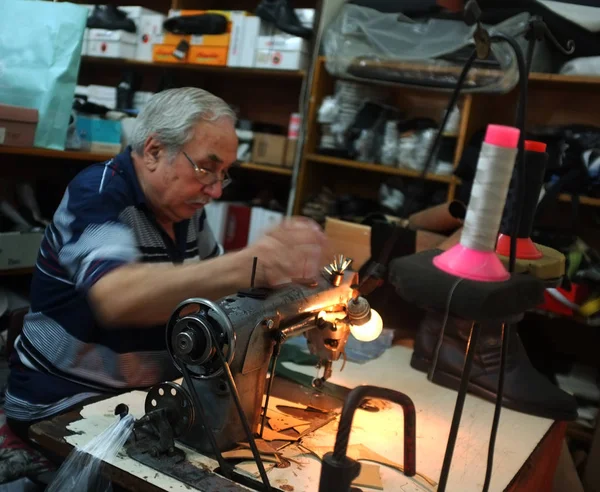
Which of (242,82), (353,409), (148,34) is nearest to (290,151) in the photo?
(242,82)

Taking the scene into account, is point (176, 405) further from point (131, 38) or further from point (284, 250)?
point (131, 38)

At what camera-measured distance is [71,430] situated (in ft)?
3.31

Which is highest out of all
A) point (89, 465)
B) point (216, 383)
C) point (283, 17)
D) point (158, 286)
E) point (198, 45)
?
point (283, 17)

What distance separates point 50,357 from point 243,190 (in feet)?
7.27

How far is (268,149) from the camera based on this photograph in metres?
3.11

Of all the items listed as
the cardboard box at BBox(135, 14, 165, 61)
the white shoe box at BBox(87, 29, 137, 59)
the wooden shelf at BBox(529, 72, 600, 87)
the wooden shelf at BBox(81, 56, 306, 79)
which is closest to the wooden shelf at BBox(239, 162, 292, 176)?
the wooden shelf at BBox(81, 56, 306, 79)

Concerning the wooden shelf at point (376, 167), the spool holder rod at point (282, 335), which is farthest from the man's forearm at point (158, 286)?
the wooden shelf at point (376, 167)

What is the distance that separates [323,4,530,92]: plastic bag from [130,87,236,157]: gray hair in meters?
1.45

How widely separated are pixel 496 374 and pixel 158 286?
2.73 ft

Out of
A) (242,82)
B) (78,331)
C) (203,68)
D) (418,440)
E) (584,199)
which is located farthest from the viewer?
(242,82)

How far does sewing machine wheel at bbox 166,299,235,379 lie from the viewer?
0.96 meters

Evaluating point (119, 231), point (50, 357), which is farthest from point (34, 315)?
point (119, 231)

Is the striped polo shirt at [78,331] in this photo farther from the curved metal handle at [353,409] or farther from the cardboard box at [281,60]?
the cardboard box at [281,60]

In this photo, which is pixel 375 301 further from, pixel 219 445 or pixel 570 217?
pixel 570 217
